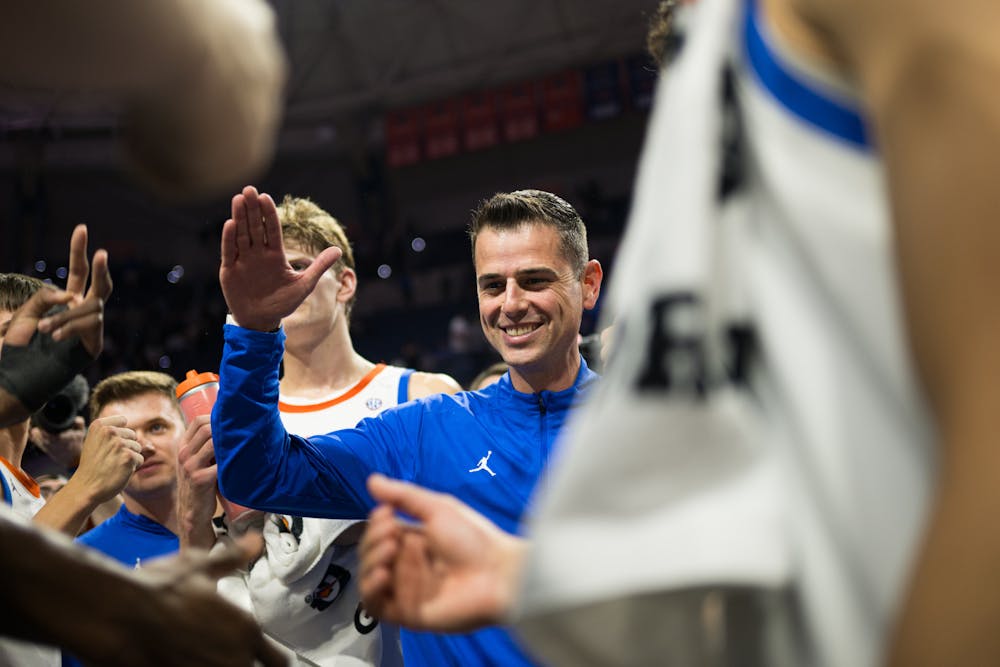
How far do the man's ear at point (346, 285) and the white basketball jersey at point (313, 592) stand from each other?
1.05 metres

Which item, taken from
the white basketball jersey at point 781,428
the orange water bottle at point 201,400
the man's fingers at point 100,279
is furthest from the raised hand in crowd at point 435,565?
the orange water bottle at point 201,400

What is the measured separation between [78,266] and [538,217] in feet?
4.77

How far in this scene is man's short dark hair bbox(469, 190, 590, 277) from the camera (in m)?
2.71

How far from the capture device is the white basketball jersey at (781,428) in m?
0.73

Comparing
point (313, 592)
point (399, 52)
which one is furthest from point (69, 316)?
point (399, 52)

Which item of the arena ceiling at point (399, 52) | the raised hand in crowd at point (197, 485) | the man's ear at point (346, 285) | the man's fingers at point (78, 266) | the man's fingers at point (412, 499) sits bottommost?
the man's fingers at point (412, 499)

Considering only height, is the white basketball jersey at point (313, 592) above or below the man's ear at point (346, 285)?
below

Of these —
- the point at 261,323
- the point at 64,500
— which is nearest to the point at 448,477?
the point at 261,323

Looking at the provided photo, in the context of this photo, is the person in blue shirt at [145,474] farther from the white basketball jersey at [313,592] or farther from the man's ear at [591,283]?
the man's ear at [591,283]

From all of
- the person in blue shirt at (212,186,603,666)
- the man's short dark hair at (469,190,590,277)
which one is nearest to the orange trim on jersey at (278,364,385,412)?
the person in blue shirt at (212,186,603,666)

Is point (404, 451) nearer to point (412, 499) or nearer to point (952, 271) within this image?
point (412, 499)

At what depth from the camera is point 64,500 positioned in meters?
2.59

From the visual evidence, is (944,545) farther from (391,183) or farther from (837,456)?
(391,183)

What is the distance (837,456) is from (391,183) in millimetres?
17662
